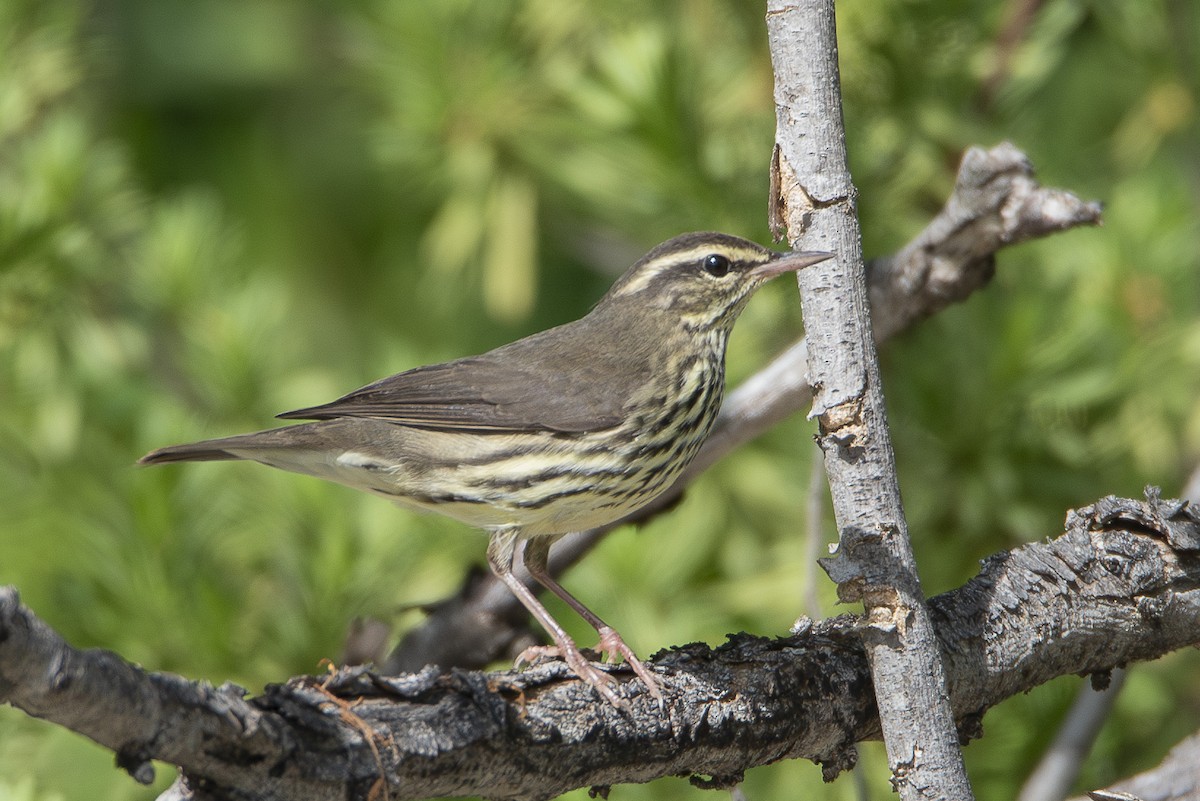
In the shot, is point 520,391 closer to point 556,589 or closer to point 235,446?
point 556,589

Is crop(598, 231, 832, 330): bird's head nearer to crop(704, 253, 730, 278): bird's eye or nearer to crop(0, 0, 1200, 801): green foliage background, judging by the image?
crop(704, 253, 730, 278): bird's eye

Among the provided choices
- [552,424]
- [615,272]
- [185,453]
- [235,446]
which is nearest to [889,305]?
[552,424]

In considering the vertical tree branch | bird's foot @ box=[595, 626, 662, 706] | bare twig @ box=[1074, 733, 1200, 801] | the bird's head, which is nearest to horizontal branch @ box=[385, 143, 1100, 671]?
the bird's head

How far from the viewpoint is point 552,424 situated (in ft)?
10.5

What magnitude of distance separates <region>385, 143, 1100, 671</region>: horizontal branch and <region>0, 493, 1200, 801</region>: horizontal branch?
24.1 inches

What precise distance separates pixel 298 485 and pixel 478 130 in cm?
144

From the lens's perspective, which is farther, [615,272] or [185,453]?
[615,272]

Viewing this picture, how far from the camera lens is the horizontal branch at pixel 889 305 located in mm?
2889

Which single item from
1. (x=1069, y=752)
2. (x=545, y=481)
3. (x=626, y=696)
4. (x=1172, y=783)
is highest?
(x=545, y=481)

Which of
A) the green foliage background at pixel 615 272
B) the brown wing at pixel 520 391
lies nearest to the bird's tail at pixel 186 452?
the brown wing at pixel 520 391

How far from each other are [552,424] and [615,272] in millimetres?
1844

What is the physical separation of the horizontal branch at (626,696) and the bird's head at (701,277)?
3.72 ft

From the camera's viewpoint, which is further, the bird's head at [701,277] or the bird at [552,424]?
the bird's head at [701,277]

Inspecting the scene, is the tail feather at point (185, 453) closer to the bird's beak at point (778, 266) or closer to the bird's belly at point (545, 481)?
the bird's belly at point (545, 481)
